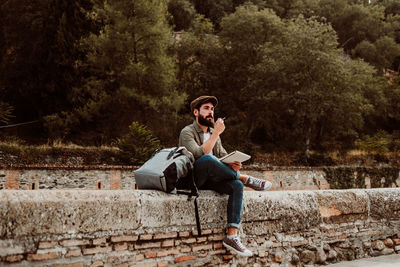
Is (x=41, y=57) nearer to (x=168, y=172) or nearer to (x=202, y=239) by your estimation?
(x=168, y=172)

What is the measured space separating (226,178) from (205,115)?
869mm

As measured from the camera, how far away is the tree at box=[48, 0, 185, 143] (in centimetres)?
2586

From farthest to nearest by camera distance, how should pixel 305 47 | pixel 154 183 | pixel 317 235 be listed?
pixel 305 47, pixel 317 235, pixel 154 183

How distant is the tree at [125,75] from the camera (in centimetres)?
2586

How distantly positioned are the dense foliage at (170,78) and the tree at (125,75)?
8cm

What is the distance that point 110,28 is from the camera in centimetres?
2712

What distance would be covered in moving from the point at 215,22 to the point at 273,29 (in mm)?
18620

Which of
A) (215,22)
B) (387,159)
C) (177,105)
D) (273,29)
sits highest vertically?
(215,22)

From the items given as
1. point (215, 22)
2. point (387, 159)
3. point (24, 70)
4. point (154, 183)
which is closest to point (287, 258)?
point (154, 183)

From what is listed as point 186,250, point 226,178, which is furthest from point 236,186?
point 186,250

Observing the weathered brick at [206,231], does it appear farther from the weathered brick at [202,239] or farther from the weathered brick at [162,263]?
the weathered brick at [162,263]

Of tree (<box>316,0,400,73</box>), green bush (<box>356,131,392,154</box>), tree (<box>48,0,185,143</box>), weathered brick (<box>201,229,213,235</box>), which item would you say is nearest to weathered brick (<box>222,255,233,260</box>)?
weathered brick (<box>201,229,213,235</box>)

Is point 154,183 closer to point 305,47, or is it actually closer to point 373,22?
point 305,47

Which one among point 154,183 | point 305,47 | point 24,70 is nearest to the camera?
point 154,183
